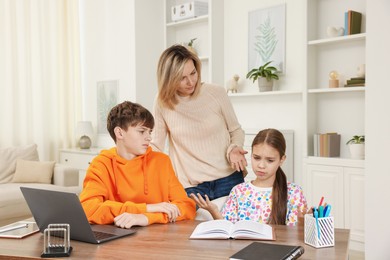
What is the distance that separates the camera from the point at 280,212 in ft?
6.72

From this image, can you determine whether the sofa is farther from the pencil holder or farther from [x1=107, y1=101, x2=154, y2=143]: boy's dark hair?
the pencil holder

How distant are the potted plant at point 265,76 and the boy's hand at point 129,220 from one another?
296cm

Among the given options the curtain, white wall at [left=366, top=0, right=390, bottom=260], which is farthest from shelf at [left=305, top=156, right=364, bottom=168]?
the curtain

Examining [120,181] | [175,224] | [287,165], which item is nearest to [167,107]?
[120,181]

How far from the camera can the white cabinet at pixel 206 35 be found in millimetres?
4938

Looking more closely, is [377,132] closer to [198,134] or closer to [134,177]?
[198,134]

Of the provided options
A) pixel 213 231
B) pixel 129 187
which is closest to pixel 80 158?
pixel 129 187

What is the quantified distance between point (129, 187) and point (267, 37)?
10.2 ft

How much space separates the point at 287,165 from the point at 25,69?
329 cm

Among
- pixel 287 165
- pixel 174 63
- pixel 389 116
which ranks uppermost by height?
pixel 174 63

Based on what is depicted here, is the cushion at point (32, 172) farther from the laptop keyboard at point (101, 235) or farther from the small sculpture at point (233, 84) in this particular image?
the laptop keyboard at point (101, 235)

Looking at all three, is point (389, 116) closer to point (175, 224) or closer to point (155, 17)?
point (175, 224)

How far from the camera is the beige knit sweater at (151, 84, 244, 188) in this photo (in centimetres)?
248

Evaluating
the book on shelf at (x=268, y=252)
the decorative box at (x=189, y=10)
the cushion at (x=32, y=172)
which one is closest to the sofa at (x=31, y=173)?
the cushion at (x=32, y=172)
